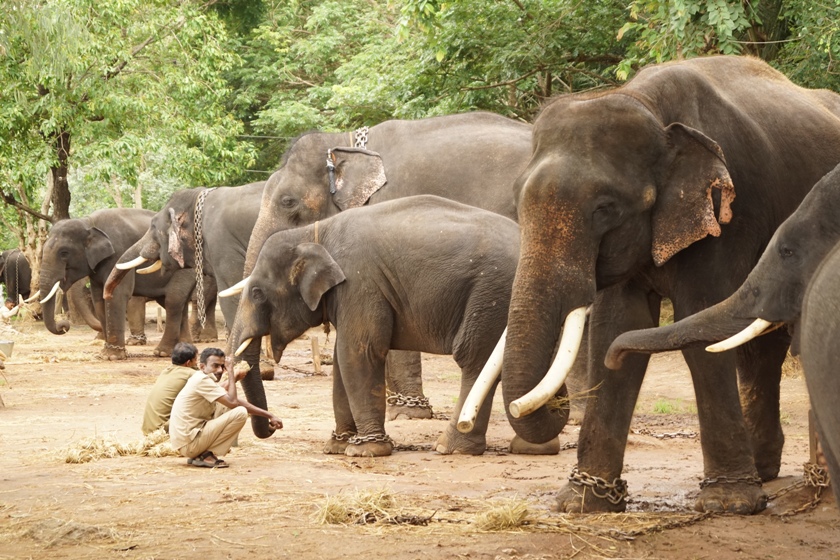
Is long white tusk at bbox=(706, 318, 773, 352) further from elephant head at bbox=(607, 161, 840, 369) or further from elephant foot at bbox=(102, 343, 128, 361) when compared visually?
elephant foot at bbox=(102, 343, 128, 361)

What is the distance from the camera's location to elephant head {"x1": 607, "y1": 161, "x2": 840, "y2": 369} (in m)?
3.81

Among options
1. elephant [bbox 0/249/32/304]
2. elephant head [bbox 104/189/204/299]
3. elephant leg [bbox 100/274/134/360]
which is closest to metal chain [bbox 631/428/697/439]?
elephant head [bbox 104/189/204/299]

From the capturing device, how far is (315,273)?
8.44 metres

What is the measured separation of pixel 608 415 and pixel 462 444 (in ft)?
7.94

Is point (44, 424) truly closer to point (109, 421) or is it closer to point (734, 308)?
point (109, 421)

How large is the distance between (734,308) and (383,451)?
4412 millimetres

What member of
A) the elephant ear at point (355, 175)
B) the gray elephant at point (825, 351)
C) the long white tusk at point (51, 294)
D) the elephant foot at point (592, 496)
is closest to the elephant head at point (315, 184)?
the elephant ear at point (355, 175)

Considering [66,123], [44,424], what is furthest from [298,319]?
[66,123]

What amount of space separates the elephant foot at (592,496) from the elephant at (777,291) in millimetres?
1673

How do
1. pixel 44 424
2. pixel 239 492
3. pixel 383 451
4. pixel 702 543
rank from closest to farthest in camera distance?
pixel 702 543
pixel 239 492
pixel 383 451
pixel 44 424

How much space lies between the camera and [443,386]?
13711 mm

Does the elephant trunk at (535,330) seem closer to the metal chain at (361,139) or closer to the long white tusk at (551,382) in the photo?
the long white tusk at (551,382)

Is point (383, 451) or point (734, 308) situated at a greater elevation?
point (734, 308)

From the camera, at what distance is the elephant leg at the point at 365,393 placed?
823 centimetres
